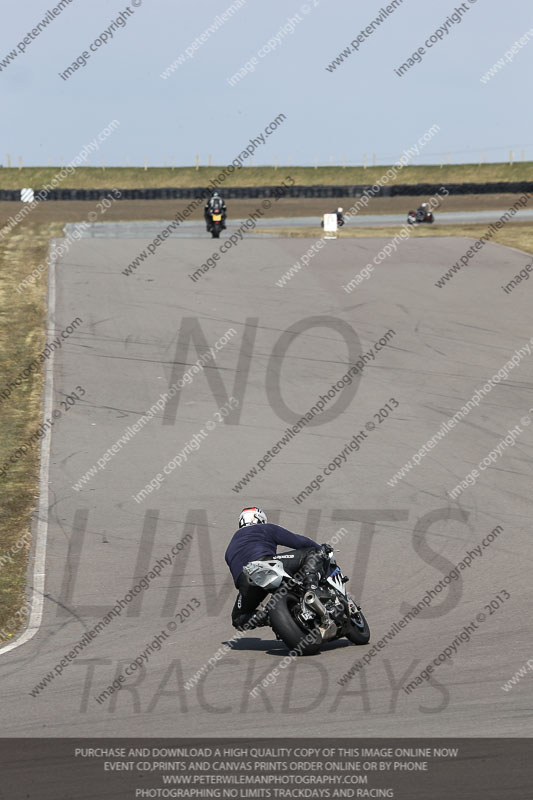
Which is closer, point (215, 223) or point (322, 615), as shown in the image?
point (322, 615)

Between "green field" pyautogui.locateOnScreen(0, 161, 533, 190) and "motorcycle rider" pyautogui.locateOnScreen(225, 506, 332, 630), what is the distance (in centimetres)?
7251

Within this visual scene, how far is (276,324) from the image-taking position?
23219 mm

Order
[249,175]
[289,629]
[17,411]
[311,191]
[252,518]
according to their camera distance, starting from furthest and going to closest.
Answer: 1. [249,175]
2. [311,191]
3. [17,411]
4. [252,518]
5. [289,629]

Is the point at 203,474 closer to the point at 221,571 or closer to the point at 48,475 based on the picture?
the point at 48,475

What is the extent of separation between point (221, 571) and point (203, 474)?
3678 mm

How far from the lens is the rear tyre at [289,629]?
27.2ft

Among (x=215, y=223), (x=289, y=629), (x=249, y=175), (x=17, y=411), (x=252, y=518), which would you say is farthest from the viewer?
(x=249, y=175)

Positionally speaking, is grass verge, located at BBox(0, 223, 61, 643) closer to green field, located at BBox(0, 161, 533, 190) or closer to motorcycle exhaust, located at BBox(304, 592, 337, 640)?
motorcycle exhaust, located at BBox(304, 592, 337, 640)

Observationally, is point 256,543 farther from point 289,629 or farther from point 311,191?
point 311,191

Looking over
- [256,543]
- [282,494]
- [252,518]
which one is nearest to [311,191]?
[282,494]

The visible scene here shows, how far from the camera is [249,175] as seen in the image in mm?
83375

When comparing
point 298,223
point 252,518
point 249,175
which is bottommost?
point 252,518
